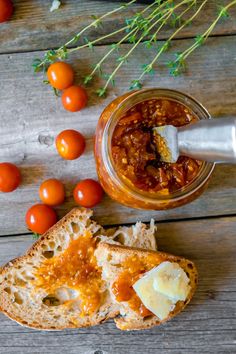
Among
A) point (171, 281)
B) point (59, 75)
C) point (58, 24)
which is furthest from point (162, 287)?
point (58, 24)

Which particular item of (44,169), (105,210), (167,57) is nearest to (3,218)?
(44,169)

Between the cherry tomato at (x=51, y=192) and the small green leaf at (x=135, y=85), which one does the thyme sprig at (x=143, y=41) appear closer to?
the small green leaf at (x=135, y=85)

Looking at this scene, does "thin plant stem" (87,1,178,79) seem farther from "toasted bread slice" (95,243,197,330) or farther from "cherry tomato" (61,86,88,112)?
"toasted bread slice" (95,243,197,330)

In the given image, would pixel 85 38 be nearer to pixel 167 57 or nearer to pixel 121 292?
pixel 167 57

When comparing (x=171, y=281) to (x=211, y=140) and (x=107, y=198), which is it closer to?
(x=107, y=198)

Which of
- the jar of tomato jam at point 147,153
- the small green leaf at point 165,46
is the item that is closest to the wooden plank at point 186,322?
the jar of tomato jam at point 147,153
